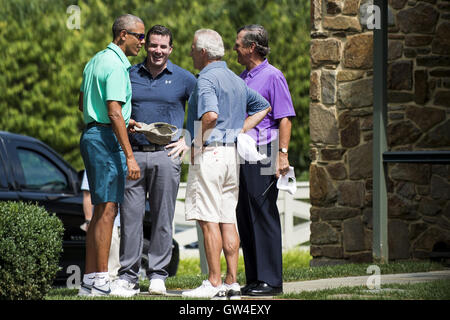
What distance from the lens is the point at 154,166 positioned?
7199 mm

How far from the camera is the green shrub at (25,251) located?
6.53 m

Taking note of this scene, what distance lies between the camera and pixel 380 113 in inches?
387

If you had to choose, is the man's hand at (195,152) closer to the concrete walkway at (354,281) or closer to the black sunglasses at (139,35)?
the black sunglasses at (139,35)

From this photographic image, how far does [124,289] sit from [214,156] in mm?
1194

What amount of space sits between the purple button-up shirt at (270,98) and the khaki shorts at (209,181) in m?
0.48

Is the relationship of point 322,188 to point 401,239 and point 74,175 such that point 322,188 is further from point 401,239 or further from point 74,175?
point 74,175

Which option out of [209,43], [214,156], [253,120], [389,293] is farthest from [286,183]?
[209,43]

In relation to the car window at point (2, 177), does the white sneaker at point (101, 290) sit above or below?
below

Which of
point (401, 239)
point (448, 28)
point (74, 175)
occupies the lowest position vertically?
point (401, 239)

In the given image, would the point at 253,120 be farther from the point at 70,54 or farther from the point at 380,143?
the point at 70,54

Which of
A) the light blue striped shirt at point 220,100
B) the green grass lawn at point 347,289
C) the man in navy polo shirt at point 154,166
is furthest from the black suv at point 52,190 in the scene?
the light blue striped shirt at point 220,100

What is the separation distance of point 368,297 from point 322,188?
3980mm

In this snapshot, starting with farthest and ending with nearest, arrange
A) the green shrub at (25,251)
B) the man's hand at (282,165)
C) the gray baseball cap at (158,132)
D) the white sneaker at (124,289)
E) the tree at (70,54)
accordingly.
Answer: the tree at (70,54) < the man's hand at (282,165) < the gray baseball cap at (158,132) < the white sneaker at (124,289) < the green shrub at (25,251)
